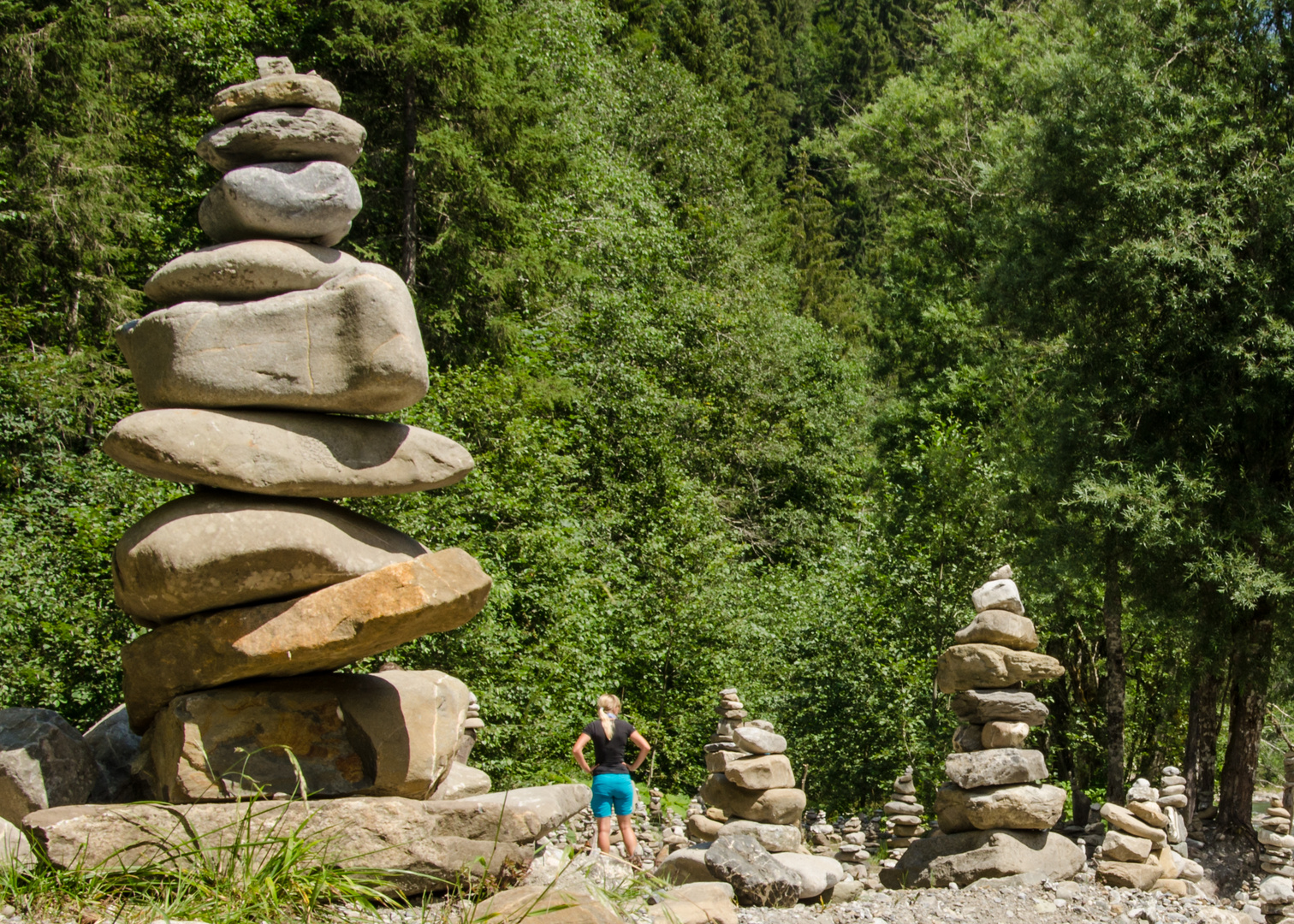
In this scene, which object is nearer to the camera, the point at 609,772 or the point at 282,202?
the point at 282,202

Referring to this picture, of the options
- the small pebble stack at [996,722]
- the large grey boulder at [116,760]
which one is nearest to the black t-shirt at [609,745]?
the small pebble stack at [996,722]

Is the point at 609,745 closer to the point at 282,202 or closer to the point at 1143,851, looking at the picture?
the point at 1143,851

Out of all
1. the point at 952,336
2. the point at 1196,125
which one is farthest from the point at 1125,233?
the point at 952,336

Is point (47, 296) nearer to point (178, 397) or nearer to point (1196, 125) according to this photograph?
point (178, 397)

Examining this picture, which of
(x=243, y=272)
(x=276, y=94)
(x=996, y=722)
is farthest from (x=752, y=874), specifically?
(x=276, y=94)

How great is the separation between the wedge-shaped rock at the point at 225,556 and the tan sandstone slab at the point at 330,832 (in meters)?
1.20

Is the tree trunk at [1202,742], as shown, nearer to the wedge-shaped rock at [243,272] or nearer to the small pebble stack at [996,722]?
the small pebble stack at [996,722]

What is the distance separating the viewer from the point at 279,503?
6.73m

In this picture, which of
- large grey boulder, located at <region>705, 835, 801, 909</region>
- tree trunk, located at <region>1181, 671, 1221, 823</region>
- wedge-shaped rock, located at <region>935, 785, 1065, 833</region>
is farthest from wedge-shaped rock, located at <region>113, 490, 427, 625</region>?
tree trunk, located at <region>1181, 671, 1221, 823</region>

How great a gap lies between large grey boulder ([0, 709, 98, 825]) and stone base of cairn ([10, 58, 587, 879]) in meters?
0.34

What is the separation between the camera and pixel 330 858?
5.79 m

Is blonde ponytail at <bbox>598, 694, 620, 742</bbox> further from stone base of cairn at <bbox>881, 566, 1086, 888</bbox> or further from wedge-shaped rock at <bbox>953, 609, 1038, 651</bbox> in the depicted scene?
wedge-shaped rock at <bbox>953, 609, 1038, 651</bbox>

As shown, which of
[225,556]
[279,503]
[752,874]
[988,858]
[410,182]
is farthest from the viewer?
[410,182]

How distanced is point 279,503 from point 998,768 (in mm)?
6596
